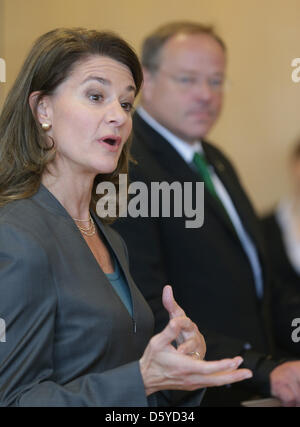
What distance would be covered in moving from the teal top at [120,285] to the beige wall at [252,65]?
2.56 meters

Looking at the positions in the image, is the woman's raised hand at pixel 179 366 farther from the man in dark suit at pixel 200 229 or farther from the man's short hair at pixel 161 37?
the man's short hair at pixel 161 37

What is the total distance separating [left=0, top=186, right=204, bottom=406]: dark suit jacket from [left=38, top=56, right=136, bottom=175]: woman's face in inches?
4.8

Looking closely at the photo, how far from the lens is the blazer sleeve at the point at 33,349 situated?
140cm

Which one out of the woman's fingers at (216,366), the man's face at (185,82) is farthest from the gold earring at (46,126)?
the man's face at (185,82)

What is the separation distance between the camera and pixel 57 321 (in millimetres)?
1472

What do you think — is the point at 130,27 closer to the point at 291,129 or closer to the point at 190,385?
the point at 291,129

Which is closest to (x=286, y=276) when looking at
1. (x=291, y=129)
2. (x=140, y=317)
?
(x=291, y=129)

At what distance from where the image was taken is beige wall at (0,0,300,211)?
165 inches

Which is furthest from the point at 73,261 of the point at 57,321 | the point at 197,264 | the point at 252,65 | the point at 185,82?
the point at 252,65

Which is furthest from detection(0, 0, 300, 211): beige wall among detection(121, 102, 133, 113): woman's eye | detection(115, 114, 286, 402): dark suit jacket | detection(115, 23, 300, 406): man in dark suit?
detection(121, 102, 133, 113): woman's eye

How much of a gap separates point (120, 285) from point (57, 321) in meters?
0.26

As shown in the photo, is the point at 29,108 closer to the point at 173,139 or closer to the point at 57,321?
the point at 57,321

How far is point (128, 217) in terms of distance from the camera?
2.29 m

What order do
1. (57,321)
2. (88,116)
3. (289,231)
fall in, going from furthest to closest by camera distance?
(289,231) → (88,116) → (57,321)
